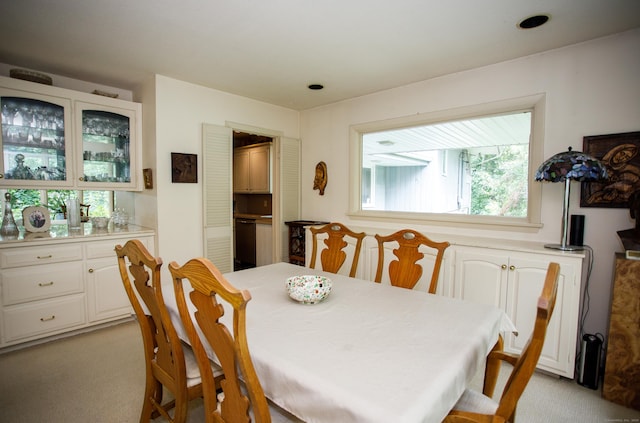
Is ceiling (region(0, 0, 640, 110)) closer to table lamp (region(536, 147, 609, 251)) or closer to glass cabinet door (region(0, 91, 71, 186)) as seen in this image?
glass cabinet door (region(0, 91, 71, 186))

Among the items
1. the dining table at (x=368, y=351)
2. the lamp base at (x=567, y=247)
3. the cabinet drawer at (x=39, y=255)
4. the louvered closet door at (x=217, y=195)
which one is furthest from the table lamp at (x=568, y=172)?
the cabinet drawer at (x=39, y=255)

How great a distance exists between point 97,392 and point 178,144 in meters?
2.23

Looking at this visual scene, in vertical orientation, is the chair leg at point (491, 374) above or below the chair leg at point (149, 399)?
above

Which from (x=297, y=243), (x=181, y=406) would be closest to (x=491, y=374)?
(x=181, y=406)

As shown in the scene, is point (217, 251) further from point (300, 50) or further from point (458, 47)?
point (458, 47)

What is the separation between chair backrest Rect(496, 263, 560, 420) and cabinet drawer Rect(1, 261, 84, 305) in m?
3.32

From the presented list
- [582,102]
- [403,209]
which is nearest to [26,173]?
[403,209]

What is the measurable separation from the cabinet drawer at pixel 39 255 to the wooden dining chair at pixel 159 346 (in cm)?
165

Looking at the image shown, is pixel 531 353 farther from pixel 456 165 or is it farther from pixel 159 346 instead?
pixel 456 165

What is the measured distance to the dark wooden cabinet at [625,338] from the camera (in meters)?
1.92

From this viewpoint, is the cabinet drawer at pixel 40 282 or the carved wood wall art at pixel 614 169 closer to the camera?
the carved wood wall art at pixel 614 169

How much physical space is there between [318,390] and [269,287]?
40.3 inches

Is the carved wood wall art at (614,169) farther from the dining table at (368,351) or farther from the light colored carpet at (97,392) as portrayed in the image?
the dining table at (368,351)

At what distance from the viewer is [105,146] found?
3.22 metres
